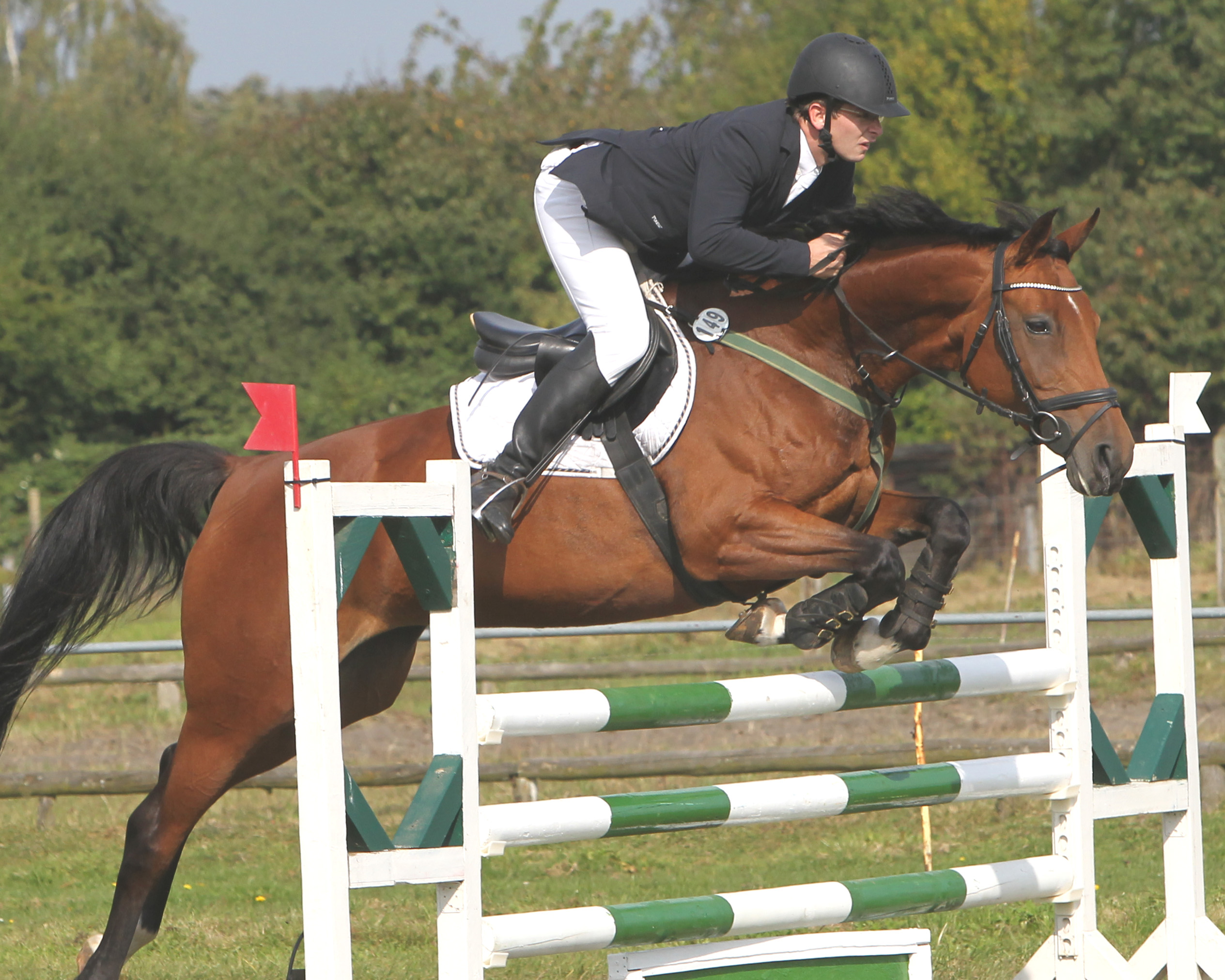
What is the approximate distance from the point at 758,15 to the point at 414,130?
11.4 meters

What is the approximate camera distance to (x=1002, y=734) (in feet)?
25.6

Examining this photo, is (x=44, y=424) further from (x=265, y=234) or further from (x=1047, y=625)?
(x=1047, y=625)

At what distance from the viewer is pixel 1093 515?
3.57 meters

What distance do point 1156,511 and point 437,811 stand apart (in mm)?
2052

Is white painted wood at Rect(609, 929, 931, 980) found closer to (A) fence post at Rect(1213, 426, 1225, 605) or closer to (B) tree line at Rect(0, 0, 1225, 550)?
(A) fence post at Rect(1213, 426, 1225, 605)

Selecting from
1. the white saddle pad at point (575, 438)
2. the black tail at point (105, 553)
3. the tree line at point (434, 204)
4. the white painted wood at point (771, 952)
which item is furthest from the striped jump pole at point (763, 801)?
the tree line at point (434, 204)

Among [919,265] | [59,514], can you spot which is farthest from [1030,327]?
[59,514]

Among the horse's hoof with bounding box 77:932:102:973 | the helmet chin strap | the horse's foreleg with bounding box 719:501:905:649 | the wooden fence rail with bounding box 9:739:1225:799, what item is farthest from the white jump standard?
the wooden fence rail with bounding box 9:739:1225:799

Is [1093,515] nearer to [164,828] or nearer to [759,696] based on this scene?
[759,696]

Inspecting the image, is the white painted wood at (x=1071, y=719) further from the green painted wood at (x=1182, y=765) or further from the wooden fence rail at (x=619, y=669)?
the wooden fence rail at (x=619, y=669)

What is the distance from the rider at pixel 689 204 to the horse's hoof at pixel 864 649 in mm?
828

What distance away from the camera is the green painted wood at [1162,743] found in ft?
11.8

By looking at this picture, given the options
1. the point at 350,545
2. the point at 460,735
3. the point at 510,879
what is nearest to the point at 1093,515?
the point at 460,735

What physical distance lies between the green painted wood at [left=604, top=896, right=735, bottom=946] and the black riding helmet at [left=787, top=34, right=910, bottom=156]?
5.96 ft
